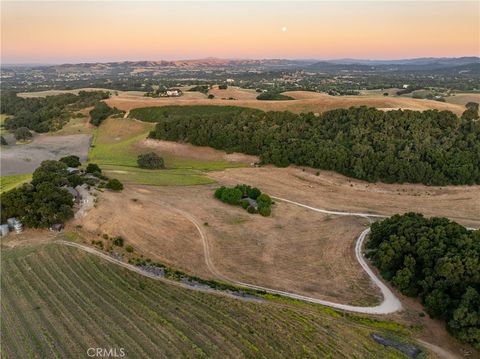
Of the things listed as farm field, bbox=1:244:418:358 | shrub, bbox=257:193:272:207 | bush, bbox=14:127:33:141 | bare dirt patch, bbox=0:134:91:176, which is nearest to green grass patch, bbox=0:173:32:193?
bare dirt patch, bbox=0:134:91:176

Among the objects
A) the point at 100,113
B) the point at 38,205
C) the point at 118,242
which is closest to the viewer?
the point at 118,242

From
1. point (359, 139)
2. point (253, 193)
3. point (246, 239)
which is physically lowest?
point (246, 239)

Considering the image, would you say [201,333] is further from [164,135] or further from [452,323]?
[164,135]

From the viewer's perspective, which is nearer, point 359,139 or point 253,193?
point 253,193

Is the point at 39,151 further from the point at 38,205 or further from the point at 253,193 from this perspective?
the point at 253,193

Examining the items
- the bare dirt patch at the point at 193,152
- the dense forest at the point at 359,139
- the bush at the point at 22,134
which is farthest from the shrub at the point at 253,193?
the bush at the point at 22,134

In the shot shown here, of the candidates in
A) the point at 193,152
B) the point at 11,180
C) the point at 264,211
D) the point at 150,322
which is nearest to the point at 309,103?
the point at 193,152

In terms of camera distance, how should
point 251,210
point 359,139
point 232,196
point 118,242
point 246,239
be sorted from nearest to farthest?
point 118,242, point 246,239, point 251,210, point 232,196, point 359,139

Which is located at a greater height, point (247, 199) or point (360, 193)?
point (247, 199)
